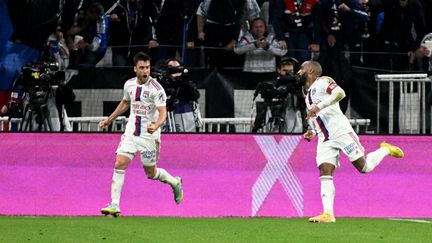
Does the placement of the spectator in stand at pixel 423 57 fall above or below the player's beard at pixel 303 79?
above

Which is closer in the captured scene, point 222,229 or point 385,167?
point 222,229

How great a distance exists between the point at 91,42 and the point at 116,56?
452 millimetres

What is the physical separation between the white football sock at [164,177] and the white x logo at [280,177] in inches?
55.3

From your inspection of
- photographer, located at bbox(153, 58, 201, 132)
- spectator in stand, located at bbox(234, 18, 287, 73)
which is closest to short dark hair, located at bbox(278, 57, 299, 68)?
spectator in stand, located at bbox(234, 18, 287, 73)

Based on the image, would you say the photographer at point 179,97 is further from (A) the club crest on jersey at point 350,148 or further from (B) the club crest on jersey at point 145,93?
(A) the club crest on jersey at point 350,148

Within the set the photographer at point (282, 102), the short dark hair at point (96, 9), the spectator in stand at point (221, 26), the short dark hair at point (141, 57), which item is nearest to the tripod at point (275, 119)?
the photographer at point (282, 102)

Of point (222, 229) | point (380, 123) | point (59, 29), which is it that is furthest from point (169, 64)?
point (222, 229)

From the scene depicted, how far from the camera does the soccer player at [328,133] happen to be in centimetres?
1192

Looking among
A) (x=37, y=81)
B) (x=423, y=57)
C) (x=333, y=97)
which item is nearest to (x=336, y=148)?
(x=333, y=97)

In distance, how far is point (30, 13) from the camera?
14609 millimetres

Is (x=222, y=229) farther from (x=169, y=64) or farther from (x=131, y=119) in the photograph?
(x=169, y=64)

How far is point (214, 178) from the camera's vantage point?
1417 centimetres

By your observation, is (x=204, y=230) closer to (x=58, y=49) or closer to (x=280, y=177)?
(x=280, y=177)

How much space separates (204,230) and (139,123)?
99.6 inches
